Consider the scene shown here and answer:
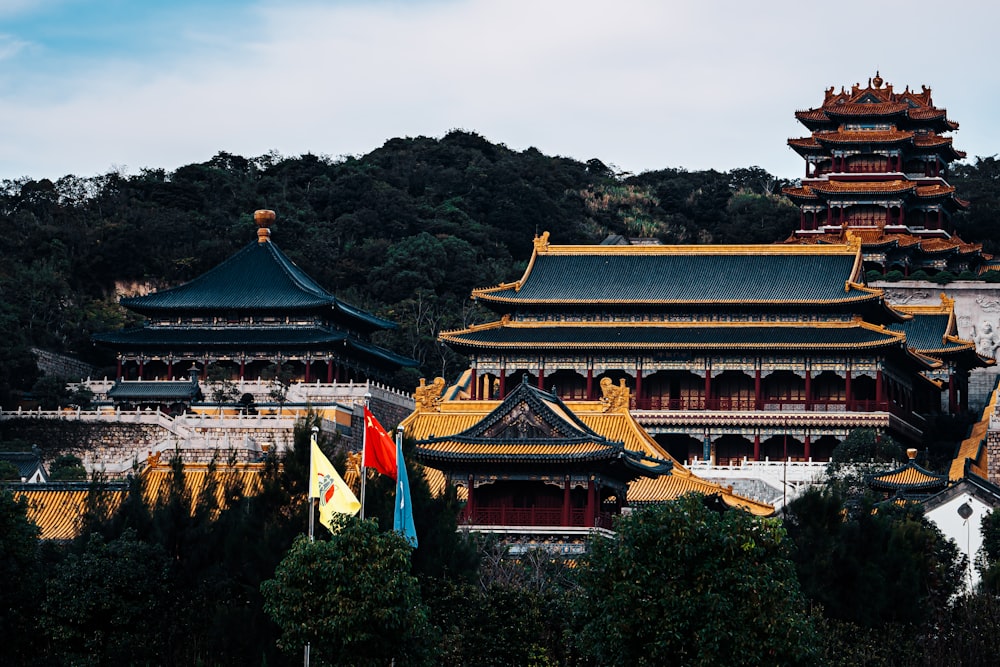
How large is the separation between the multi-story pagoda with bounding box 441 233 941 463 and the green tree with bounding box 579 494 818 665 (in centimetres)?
3597

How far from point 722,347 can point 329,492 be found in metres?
37.0

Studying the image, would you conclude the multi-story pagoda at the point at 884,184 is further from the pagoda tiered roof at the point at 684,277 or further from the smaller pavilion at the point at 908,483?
the smaller pavilion at the point at 908,483

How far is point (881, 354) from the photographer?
7200cm

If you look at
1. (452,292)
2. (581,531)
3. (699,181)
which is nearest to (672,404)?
(581,531)

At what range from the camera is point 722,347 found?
72750mm

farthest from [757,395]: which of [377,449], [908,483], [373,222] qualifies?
[373,222]

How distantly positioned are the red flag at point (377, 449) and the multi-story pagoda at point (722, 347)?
33945 millimetres

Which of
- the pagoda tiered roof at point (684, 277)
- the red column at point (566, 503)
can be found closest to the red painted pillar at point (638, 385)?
the pagoda tiered roof at point (684, 277)

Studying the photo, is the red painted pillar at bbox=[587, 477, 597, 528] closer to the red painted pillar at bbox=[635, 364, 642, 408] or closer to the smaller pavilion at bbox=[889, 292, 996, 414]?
the red painted pillar at bbox=[635, 364, 642, 408]

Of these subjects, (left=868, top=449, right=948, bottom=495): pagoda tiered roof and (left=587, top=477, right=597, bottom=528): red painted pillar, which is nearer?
(left=587, top=477, right=597, bottom=528): red painted pillar

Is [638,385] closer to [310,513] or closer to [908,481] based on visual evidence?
[908,481]

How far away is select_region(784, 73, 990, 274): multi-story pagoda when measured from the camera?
305 feet

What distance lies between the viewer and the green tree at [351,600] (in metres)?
33.9

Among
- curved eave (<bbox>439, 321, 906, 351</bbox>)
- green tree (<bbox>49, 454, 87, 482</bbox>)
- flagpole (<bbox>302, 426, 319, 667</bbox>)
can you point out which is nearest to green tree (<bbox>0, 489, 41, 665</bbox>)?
flagpole (<bbox>302, 426, 319, 667</bbox>)
